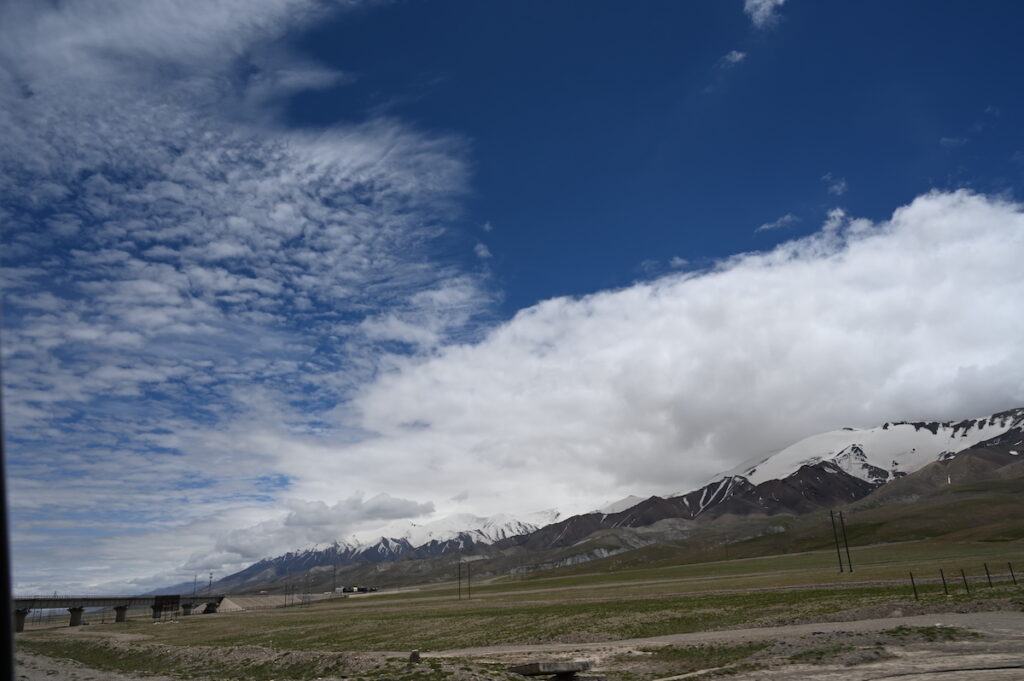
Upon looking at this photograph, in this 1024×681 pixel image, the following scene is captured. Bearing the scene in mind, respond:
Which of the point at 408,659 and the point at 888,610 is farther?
the point at 888,610

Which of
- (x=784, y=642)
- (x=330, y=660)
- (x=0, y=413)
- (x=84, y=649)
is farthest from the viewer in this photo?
(x=84, y=649)

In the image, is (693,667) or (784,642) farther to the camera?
(784,642)

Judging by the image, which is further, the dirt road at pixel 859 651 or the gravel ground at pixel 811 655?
the gravel ground at pixel 811 655

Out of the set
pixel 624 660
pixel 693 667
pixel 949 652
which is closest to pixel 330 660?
pixel 624 660

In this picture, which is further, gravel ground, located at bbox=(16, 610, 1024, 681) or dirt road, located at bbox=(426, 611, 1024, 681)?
gravel ground, located at bbox=(16, 610, 1024, 681)

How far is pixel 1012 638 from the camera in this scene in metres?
36.6

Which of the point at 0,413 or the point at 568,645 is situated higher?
the point at 0,413

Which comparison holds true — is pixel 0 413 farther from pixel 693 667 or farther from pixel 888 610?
pixel 888 610

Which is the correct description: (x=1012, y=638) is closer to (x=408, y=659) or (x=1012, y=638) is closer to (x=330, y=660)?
(x=408, y=659)

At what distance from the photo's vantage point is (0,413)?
411cm

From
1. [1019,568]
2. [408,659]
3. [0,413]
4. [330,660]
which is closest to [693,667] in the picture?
[408,659]

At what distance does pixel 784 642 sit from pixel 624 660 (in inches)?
371

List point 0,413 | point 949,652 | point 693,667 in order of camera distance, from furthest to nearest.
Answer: point 693,667, point 949,652, point 0,413

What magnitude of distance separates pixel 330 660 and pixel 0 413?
4626 cm
